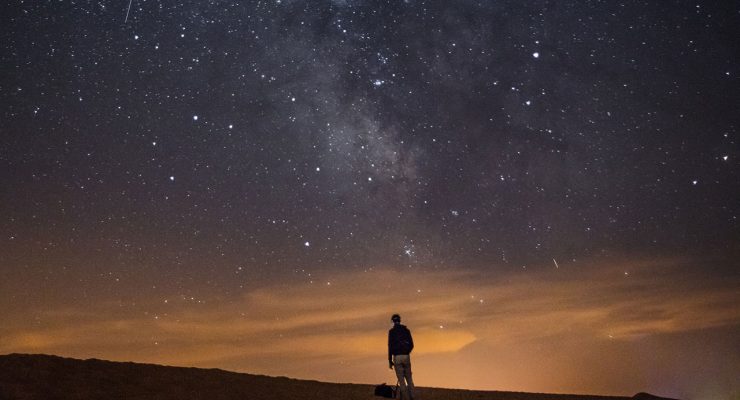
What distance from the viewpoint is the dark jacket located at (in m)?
12.2

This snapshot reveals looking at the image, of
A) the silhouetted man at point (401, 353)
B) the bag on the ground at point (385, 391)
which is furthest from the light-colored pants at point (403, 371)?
the bag on the ground at point (385, 391)

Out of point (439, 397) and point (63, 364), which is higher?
point (63, 364)

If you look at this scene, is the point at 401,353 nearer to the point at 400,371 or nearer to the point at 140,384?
the point at 400,371

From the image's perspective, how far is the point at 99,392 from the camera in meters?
10.7

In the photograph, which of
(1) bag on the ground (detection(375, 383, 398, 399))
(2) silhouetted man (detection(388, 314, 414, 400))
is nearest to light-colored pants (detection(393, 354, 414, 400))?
(2) silhouetted man (detection(388, 314, 414, 400))

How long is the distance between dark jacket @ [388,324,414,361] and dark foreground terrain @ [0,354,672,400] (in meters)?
2.06

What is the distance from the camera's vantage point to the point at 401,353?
39.9 feet

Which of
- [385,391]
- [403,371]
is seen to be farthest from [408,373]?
[385,391]

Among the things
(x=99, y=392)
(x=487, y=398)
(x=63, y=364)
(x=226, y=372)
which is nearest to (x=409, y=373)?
(x=487, y=398)

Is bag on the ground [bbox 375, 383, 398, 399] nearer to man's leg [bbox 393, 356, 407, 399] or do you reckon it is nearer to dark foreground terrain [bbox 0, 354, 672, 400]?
dark foreground terrain [bbox 0, 354, 672, 400]

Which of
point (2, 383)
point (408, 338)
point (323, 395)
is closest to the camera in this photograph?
point (2, 383)

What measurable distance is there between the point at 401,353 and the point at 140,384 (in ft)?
17.8

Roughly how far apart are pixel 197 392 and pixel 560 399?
10.2 meters

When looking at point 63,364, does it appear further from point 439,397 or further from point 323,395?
point 439,397
